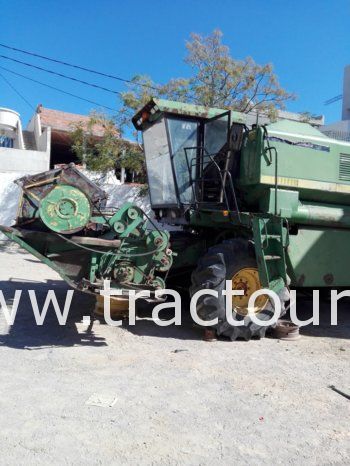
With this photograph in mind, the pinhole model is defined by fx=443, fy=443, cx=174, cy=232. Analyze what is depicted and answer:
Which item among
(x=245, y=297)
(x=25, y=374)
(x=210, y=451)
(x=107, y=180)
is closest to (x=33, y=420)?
(x=25, y=374)

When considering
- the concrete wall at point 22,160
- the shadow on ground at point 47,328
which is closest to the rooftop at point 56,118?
the concrete wall at point 22,160

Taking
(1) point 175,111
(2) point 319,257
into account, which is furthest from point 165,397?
(1) point 175,111

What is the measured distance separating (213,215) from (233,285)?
36.5 inches

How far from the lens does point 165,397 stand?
144 inches

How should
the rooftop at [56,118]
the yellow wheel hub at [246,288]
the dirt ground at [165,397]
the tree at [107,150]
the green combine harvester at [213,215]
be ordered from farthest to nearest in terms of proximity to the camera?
the rooftop at [56,118] → the tree at [107,150] → the yellow wheel hub at [246,288] → the green combine harvester at [213,215] → the dirt ground at [165,397]

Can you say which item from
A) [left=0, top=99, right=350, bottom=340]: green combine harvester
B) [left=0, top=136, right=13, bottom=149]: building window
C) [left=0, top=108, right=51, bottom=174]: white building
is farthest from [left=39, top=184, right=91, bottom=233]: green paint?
[left=0, top=136, right=13, bottom=149]: building window

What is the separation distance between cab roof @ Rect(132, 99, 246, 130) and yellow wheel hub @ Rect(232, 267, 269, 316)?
195 centimetres

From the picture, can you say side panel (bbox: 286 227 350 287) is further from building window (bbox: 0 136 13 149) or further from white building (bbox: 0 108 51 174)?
building window (bbox: 0 136 13 149)

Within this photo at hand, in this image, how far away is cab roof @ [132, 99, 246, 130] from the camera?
554 cm

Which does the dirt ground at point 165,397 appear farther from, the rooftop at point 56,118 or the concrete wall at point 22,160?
the rooftop at point 56,118

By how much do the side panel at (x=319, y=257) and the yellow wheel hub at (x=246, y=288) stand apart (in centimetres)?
43

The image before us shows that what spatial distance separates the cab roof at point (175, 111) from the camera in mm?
5539

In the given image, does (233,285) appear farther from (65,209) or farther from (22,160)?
(22,160)

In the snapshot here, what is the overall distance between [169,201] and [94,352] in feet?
7.06
